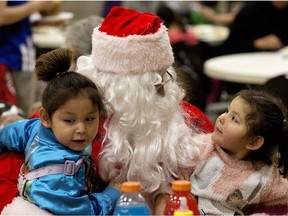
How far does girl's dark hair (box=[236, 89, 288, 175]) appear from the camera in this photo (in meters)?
2.40

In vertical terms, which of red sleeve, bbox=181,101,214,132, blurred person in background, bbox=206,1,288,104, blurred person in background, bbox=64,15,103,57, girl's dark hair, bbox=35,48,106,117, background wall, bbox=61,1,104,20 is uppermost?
girl's dark hair, bbox=35,48,106,117

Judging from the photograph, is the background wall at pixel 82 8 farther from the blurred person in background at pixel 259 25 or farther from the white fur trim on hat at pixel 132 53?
the white fur trim on hat at pixel 132 53

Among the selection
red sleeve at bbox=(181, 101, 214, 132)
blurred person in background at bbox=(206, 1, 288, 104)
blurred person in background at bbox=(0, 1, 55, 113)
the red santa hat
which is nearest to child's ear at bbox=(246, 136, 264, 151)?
red sleeve at bbox=(181, 101, 214, 132)

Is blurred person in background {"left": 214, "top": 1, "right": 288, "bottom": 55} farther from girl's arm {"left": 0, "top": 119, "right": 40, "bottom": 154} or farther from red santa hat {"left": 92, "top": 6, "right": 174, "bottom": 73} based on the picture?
girl's arm {"left": 0, "top": 119, "right": 40, "bottom": 154}

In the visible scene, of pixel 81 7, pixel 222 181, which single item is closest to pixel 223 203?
pixel 222 181

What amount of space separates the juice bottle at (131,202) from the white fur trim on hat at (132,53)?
1.47 ft

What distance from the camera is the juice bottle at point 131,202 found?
2133mm

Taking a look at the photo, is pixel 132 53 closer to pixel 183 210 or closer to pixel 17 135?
pixel 17 135

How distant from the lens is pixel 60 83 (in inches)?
90.4

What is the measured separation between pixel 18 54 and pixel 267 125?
7.53 feet

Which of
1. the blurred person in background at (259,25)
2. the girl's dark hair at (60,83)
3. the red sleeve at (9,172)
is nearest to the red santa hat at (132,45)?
the girl's dark hair at (60,83)

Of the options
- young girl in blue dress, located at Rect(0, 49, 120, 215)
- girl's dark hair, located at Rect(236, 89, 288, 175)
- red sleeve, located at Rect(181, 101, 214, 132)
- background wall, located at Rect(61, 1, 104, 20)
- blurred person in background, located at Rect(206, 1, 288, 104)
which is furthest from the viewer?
background wall, located at Rect(61, 1, 104, 20)

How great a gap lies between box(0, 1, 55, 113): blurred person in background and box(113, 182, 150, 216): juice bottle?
2.12 metres

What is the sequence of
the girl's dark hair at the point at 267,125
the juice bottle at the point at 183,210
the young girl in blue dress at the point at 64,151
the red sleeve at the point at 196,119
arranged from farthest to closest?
the red sleeve at the point at 196,119 → the girl's dark hair at the point at 267,125 → the young girl in blue dress at the point at 64,151 → the juice bottle at the point at 183,210
